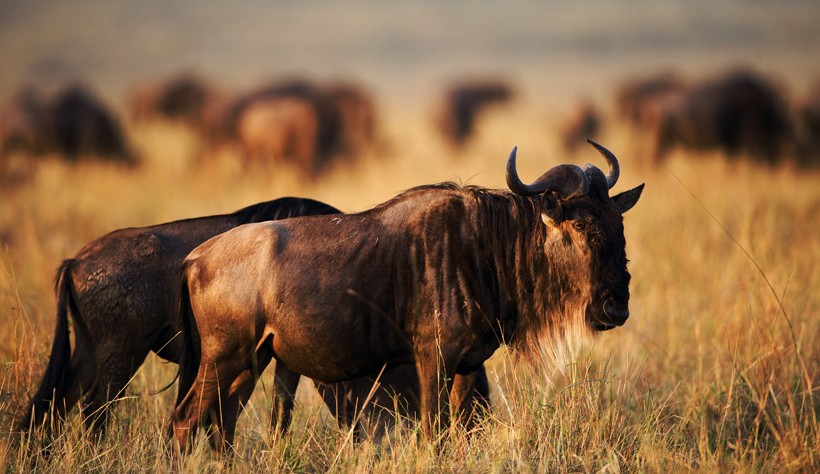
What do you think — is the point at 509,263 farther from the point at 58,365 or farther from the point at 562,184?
the point at 58,365

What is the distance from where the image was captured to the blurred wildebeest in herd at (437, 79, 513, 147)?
30.6 m

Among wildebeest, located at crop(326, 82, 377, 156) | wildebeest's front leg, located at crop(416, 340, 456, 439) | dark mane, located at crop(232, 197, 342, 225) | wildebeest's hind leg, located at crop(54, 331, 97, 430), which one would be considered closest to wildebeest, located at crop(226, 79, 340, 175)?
wildebeest, located at crop(326, 82, 377, 156)

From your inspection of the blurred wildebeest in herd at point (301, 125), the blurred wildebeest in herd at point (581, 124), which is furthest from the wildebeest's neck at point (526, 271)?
the blurred wildebeest in herd at point (581, 124)

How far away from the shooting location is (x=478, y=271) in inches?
171

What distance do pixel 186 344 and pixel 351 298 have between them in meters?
0.84

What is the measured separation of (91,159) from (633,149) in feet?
36.4

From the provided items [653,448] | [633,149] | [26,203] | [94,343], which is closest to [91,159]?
[26,203]

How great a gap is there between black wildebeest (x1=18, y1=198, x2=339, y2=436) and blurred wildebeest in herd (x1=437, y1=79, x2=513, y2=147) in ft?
79.2

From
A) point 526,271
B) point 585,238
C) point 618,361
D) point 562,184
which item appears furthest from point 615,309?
point 618,361

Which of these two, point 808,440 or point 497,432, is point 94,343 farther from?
point 808,440

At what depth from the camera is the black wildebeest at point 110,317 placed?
4691mm

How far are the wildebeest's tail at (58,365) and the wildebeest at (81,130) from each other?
14.4 meters

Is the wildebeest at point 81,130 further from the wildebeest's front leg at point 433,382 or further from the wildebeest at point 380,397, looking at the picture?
the wildebeest's front leg at point 433,382

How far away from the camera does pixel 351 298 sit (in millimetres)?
4258
